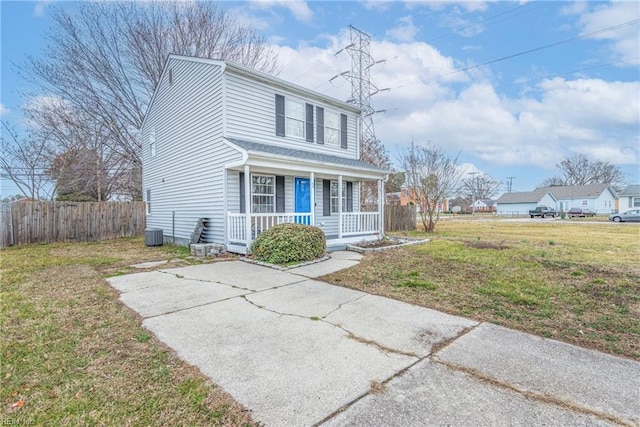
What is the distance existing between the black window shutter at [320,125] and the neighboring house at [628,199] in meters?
60.3

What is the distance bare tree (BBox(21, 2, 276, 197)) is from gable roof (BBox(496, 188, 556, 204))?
182ft

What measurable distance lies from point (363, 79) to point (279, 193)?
631 inches

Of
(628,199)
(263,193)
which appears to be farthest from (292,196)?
(628,199)

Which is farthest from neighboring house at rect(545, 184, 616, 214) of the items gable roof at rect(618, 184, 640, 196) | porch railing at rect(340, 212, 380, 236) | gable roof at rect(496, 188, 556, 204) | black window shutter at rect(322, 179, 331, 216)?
black window shutter at rect(322, 179, 331, 216)

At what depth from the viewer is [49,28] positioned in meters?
16.7

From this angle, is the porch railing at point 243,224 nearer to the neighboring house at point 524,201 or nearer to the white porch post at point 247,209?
the white porch post at point 247,209

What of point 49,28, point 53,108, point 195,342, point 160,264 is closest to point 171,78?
point 160,264

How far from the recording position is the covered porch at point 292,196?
29.2 feet

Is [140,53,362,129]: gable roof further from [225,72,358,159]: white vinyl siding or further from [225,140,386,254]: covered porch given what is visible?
[225,140,386,254]: covered porch

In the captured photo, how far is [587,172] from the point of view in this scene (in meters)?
57.4

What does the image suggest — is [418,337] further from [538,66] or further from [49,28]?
[49,28]

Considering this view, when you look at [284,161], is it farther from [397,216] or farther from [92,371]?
[397,216]

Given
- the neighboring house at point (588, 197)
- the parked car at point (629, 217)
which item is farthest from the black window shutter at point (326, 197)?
the neighboring house at point (588, 197)

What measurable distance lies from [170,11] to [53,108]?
8860 mm
